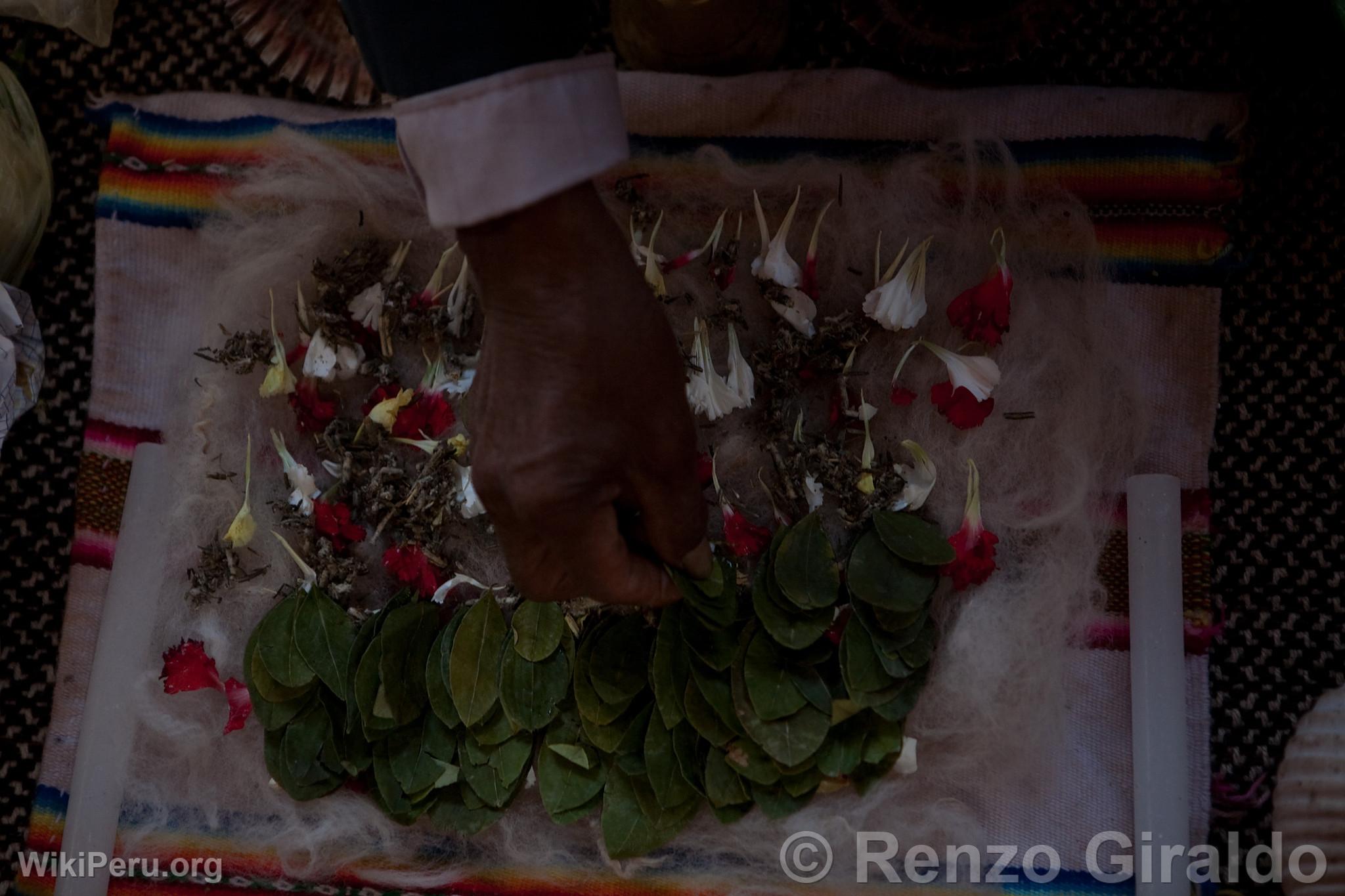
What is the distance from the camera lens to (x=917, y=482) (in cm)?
76

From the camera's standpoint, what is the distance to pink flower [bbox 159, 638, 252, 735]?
0.80m

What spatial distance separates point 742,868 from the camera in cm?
79

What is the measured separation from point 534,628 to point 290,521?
22cm

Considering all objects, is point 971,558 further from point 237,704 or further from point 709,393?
point 237,704

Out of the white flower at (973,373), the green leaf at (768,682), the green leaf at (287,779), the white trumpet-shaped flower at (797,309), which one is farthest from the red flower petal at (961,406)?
the green leaf at (287,779)

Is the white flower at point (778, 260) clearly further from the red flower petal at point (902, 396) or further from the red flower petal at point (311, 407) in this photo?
the red flower petal at point (311, 407)

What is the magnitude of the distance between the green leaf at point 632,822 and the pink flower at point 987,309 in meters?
0.41

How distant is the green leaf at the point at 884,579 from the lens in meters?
A: 0.71

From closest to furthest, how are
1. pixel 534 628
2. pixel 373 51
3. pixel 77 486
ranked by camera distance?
pixel 373 51 → pixel 534 628 → pixel 77 486

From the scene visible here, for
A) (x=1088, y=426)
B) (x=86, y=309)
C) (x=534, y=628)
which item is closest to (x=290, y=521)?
(x=534, y=628)

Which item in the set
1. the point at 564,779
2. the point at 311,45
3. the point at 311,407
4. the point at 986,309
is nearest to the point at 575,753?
the point at 564,779

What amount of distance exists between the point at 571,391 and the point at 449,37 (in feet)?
0.61

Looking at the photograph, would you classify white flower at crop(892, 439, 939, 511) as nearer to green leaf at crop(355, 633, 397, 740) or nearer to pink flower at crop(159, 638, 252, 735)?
green leaf at crop(355, 633, 397, 740)

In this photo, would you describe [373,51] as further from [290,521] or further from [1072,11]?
[1072,11]
